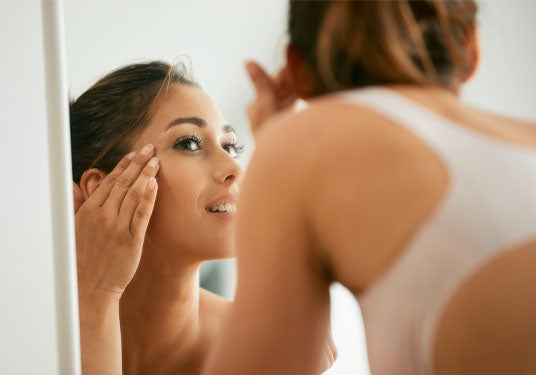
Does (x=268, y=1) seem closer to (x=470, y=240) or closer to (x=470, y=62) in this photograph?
(x=470, y=62)

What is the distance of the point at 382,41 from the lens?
509mm

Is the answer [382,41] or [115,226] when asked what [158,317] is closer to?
[115,226]

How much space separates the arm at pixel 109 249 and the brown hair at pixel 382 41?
45 cm

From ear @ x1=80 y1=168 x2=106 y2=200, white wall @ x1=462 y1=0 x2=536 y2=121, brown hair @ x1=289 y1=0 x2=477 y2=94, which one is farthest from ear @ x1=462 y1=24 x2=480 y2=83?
white wall @ x1=462 y1=0 x2=536 y2=121

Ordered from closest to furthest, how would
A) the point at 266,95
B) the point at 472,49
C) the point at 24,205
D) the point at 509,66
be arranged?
the point at 472,49 → the point at 266,95 → the point at 24,205 → the point at 509,66

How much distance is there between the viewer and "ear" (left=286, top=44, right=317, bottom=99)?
0.56 meters

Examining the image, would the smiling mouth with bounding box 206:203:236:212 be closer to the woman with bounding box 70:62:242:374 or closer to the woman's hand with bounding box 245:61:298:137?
the woman with bounding box 70:62:242:374

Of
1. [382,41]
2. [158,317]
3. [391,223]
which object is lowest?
[158,317]

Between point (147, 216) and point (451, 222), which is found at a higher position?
point (451, 222)

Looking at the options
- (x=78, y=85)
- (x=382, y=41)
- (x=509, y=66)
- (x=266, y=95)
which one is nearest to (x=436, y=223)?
(x=382, y=41)

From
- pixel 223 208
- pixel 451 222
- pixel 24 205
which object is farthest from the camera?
pixel 223 208

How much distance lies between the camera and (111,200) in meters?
0.94

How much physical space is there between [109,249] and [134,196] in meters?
0.08

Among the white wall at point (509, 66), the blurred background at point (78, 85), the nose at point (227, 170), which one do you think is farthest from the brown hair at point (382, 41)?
the white wall at point (509, 66)
